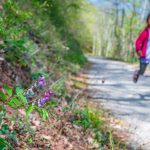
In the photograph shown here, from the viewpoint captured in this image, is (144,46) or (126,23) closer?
(144,46)

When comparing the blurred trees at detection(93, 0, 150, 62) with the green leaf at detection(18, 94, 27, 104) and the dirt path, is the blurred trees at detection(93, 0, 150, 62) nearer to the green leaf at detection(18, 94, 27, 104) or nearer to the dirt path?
the dirt path

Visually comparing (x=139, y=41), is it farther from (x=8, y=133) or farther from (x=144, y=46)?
(x=8, y=133)

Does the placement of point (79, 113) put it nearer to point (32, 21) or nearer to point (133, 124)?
point (133, 124)

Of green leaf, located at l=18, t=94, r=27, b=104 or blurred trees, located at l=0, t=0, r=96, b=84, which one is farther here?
blurred trees, located at l=0, t=0, r=96, b=84

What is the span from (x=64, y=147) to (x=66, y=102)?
7.64 feet

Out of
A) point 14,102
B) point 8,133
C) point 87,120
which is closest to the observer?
point 14,102

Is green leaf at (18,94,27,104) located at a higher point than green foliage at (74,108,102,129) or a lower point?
higher

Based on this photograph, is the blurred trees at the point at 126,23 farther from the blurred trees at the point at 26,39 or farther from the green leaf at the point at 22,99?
the green leaf at the point at 22,99

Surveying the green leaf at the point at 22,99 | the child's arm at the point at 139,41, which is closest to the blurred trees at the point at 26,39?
the child's arm at the point at 139,41

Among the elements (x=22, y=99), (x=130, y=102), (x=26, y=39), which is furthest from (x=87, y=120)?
(x=26, y=39)

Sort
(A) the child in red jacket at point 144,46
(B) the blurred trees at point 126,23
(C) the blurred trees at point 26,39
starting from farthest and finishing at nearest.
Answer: (B) the blurred trees at point 126,23 < (A) the child in red jacket at point 144,46 < (C) the blurred trees at point 26,39

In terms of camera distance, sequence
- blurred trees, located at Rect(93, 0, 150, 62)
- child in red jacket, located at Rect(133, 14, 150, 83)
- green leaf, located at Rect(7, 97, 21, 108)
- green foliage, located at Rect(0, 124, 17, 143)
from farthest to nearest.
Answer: blurred trees, located at Rect(93, 0, 150, 62) < child in red jacket, located at Rect(133, 14, 150, 83) < green foliage, located at Rect(0, 124, 17, 143) < green leaf, located at Rect(7, 97, 21, 108)

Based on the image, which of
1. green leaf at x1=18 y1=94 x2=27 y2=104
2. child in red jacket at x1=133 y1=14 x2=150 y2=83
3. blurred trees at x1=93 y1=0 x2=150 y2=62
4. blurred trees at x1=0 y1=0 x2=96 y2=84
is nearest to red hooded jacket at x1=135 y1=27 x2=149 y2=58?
child in red jacket at x1=133 y1=14 x2=150 y2=83

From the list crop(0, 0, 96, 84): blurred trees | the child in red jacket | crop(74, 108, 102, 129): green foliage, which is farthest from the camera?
the child in red jacket
